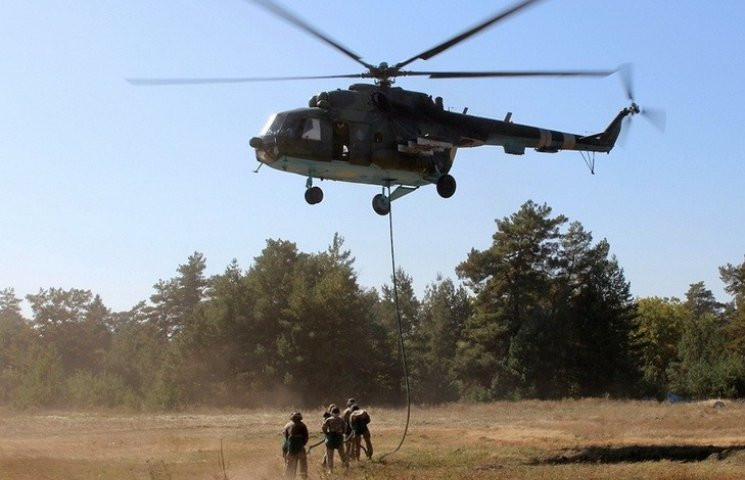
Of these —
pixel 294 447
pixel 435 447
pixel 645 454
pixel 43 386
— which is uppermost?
pixel 43 386

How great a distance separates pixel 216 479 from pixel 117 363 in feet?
199

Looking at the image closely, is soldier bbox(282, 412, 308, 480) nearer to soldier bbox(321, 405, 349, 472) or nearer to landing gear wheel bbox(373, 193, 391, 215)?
soldier bbox(321, 405, 349, 472)

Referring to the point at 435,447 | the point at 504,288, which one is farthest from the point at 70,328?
the point at 435,447

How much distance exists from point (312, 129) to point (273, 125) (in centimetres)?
87

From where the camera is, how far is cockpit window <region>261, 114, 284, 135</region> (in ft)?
63.7

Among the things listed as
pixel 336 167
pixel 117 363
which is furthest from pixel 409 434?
pixel 117 363

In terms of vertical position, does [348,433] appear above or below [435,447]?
above

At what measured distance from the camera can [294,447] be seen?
17859 mm

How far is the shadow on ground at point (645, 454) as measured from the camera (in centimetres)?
2155

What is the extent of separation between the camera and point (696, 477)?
58.2 ft

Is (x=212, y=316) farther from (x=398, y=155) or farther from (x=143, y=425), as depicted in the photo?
(x=398, y=155)

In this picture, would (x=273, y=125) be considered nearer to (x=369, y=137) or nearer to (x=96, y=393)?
(x=369, y=137)

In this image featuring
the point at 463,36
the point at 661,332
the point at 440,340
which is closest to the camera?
the point at 463,36

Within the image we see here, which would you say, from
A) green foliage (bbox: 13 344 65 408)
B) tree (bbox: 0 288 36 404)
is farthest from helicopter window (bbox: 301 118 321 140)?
tree (bbox: 0 288 36 404)
